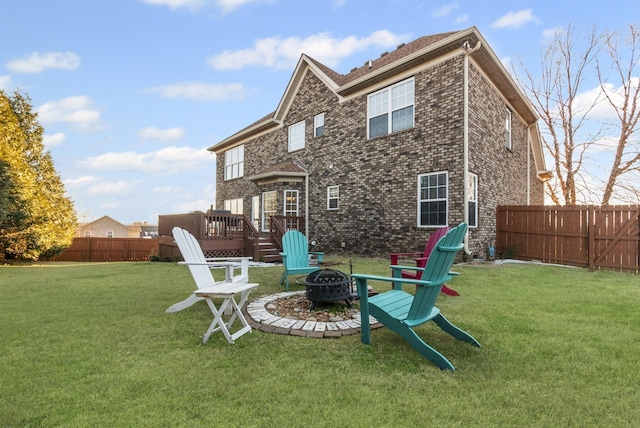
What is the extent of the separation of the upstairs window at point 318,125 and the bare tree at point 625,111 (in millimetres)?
15989

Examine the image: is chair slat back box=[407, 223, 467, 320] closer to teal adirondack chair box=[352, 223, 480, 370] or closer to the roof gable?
teal adirondack chair box=[352, 223, 480, 370]

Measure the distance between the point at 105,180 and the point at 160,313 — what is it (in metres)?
18.1

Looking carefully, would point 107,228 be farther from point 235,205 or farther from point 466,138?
point 466,138

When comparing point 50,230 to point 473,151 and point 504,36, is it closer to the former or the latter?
point 473,151

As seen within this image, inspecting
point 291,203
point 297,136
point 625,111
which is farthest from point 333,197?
point 625,111

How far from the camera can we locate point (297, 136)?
1538 cm

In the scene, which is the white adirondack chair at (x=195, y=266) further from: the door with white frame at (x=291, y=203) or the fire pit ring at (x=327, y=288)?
the door with white frame at (x=291, y=203)

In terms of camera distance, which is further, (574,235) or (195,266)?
(574,235)

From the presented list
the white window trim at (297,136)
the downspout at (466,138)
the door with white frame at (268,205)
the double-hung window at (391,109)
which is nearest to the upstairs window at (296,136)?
the white window trim at (297,136)

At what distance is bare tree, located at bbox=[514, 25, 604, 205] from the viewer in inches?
721

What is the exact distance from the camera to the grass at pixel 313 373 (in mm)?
2045

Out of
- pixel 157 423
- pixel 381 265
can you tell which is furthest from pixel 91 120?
pixel 157 423

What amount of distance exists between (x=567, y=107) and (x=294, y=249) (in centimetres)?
2120

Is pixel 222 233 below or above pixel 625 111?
below
